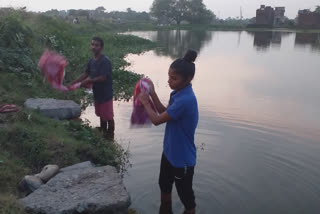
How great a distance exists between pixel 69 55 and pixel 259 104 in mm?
7194

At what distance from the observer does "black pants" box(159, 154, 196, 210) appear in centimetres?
337

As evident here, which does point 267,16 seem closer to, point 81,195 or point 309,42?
point 309,42

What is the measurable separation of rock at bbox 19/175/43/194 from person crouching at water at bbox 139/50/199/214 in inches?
58.1

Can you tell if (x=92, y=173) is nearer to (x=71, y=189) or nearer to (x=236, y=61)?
(x=71, y=189)

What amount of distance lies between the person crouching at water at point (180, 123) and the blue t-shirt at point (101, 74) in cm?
234

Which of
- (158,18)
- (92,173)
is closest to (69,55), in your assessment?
(92,173)

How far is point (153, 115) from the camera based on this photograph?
3.20 meters

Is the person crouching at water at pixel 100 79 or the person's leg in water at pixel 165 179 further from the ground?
the person crouching at water at pixel 100 79

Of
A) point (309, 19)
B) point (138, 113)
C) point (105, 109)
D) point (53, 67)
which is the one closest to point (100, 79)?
point (105, 109)

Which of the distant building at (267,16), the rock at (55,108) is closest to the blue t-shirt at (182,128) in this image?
the rock at (55,108)

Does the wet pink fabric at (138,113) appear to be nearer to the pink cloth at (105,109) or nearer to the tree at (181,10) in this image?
the pink cloth at (105,109)

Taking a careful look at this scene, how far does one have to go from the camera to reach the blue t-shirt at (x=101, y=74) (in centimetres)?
553

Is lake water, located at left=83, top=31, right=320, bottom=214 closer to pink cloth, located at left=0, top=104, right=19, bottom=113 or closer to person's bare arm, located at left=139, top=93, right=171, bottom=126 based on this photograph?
person's bare arm, located at left=139, top=93, right=171, bottom=126

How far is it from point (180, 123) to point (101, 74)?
2665 mm
